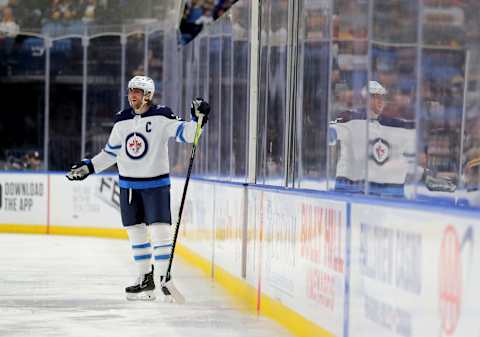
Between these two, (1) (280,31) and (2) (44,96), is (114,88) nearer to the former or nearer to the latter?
(2) (44,96)

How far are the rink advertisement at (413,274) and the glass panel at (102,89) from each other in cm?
1193

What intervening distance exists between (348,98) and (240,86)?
3.42 metres

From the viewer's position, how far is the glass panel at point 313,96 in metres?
6.47

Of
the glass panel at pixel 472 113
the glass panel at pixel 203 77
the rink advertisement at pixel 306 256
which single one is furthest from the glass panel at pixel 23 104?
the glass panel at pixel 472 113

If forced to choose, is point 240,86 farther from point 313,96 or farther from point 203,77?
point 313,96

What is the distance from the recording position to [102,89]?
17281 millimetres

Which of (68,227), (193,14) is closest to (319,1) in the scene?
(193,14)

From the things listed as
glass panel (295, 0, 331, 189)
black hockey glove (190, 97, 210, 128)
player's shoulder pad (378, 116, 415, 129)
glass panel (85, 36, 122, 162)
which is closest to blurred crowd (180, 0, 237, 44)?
black hockey glove (190, 97, 210, 128)

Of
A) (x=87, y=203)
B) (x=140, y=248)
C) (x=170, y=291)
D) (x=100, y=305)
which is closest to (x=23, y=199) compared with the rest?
(x=87, y=203)

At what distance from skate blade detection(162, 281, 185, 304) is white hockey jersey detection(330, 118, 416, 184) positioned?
2.08 metres

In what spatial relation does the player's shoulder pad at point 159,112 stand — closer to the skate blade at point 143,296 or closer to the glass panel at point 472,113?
the skate blade at point 143,296

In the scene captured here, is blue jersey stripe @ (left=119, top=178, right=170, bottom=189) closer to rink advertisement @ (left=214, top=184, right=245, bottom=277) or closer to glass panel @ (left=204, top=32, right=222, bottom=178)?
rink advertisement @ (left=214, top=184, right=245, bottom=277)

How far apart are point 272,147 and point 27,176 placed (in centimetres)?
863

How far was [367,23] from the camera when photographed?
18.0 feet
